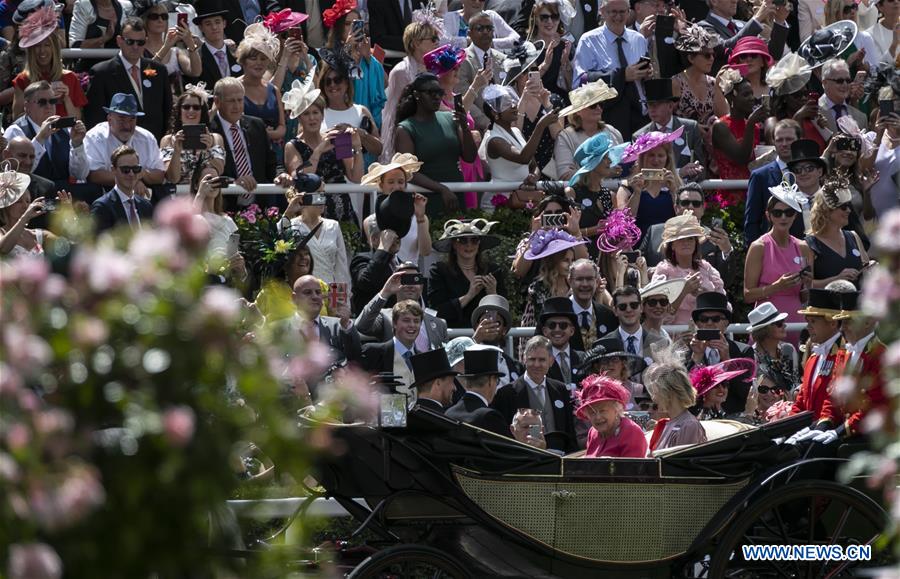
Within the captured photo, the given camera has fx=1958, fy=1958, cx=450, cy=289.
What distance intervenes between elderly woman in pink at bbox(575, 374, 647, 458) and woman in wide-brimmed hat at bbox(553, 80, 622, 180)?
175 inches

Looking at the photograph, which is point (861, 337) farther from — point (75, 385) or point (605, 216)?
point (75, 385)

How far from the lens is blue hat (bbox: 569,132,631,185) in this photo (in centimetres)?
1419

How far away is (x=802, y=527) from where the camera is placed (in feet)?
32.3

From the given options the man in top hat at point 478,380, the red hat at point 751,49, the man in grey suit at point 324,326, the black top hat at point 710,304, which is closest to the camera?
the man in top hat at point 478,380

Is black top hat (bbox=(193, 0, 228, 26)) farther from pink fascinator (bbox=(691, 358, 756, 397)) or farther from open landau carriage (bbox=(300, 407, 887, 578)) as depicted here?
open landau carriage (bbox=(300, 407, 887, 578))

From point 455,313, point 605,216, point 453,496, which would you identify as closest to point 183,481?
point 453,496

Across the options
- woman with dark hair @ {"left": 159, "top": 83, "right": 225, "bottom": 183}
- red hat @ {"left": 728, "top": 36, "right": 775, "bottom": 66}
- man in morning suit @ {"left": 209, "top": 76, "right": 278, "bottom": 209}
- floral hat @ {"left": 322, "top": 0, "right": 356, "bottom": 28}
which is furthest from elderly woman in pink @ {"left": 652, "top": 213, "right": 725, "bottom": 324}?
floral hat @ {"left": 322, "top": 0, "right": 356, "bottom": 28}

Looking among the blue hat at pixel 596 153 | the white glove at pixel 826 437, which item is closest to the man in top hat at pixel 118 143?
the blue hat at pixel 596 153

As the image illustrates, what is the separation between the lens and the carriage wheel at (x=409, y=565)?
8.99 metres

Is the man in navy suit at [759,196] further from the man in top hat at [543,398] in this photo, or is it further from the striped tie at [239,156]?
the striped tie at [239,156]

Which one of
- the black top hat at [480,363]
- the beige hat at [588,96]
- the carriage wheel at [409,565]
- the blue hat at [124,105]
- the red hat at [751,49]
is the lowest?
the red hat at [751,49]

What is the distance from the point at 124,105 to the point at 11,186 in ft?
4.47

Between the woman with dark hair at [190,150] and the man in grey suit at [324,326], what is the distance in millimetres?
1538

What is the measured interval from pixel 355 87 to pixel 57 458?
1192 centimetres
